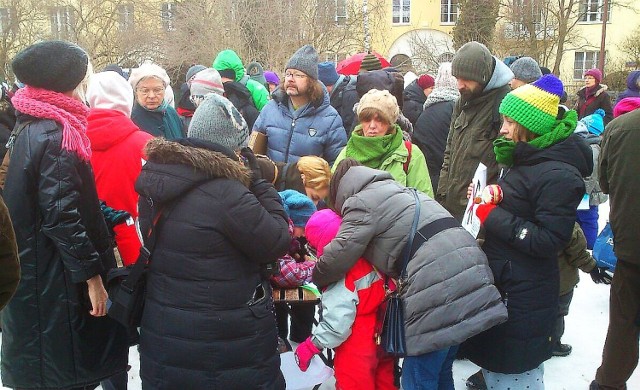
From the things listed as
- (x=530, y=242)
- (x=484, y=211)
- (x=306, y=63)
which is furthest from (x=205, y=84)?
(x=530, y=242)

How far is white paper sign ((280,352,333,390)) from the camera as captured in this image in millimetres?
3064

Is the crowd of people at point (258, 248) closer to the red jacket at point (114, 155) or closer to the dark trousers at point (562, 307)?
the red jacket at point (114, 155)

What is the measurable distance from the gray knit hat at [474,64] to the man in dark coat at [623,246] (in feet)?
2.86

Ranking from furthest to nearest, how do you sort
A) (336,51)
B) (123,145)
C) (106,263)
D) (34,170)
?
(336,51), (123,145), (106,263), (34,170)

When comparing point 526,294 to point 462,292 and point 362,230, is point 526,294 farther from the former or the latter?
point 362,230

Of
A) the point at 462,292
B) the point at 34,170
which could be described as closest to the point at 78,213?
the point at 34,170

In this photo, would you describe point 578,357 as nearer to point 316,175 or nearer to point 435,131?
point 435,131

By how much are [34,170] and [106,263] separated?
0.56m

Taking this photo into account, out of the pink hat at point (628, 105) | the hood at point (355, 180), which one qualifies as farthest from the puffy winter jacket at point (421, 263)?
the pink hat at point (628, 105)

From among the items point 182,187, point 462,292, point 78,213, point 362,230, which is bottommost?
point 462,292

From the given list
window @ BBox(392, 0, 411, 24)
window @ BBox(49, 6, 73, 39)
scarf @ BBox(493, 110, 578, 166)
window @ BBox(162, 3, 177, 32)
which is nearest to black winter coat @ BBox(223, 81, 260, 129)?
scarf @ BBox(493, 110, 578, 166)

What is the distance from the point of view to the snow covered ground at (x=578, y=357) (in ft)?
12.4

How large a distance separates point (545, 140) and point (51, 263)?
2.46 meters

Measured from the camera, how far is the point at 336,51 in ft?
73.8
